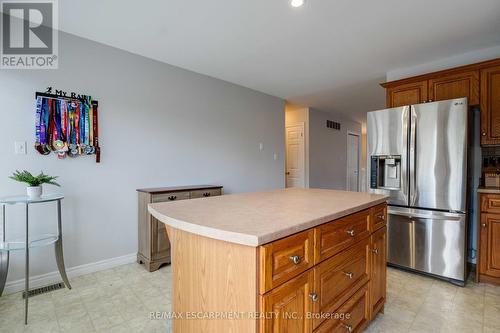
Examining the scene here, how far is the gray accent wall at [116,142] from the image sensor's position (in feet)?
7.45

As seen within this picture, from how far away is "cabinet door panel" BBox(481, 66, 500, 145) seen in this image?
2527mm

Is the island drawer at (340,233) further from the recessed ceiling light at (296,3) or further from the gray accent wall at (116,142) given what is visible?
the gray accent wall at (116,142)

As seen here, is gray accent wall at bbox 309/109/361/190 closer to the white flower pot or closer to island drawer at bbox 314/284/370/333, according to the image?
island drawer at bbox 314/284/370/333

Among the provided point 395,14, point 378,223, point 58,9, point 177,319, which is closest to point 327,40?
point 395,14

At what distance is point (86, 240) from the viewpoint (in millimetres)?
2625

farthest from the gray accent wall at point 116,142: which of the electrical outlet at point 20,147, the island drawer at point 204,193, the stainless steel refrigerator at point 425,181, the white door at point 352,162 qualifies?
the white door at point 352,162

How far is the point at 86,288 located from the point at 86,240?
506mm

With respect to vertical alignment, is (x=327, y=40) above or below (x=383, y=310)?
above

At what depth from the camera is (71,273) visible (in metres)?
2.51

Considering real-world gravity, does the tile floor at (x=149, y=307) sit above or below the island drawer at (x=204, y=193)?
below

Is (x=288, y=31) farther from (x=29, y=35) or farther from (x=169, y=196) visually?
(x=29, y=35)

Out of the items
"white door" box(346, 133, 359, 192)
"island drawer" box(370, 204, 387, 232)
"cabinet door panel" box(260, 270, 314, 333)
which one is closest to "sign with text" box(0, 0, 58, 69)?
"cabinet door panel" box(260, 270, 314, 333)

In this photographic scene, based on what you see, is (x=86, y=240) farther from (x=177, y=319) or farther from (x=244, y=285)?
(x=244, y=285)

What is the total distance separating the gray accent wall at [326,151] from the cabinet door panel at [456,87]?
2.97 metres
